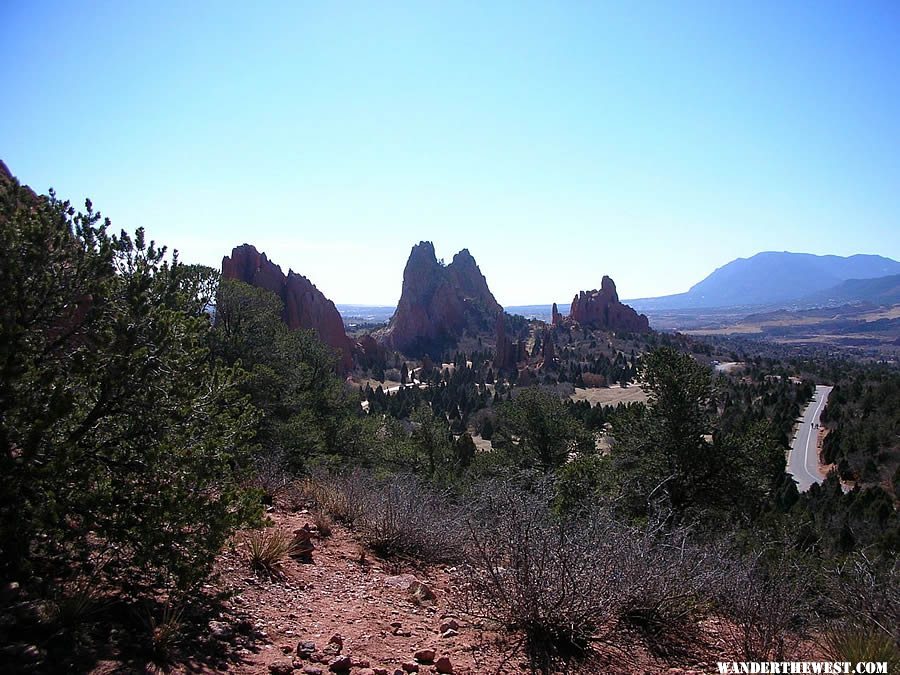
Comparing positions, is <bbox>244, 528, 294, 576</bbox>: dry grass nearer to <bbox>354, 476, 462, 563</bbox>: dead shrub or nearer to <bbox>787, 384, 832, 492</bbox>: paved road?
<bbox>354, 476, 462, 563</bbox>: dead shrub

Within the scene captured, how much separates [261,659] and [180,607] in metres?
0.78

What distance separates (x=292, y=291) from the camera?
74562mm

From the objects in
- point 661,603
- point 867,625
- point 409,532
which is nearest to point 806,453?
point 867,625

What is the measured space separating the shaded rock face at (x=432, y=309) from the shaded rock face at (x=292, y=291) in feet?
110

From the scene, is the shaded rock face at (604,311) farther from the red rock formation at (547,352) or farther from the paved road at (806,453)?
the paved road at (806,453)

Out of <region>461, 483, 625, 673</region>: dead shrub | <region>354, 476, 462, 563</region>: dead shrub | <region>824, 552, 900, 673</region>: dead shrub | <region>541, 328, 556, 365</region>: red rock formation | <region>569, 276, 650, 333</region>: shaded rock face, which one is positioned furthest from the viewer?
<region>569, 276, 650, 333</region>: shaded rock face

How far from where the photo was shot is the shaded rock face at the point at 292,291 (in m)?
71.2

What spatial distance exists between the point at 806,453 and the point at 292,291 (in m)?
66.0

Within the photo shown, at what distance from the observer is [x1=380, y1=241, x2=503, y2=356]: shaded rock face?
115 m

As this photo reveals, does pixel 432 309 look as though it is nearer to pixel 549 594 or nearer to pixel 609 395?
pixel 609 395

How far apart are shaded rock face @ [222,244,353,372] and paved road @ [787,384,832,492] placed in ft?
171

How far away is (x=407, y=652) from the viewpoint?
4.05m

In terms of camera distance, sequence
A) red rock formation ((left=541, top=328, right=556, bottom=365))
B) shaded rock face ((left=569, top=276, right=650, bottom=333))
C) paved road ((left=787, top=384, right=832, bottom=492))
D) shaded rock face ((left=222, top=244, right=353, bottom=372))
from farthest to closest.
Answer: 1. shaded rock face ((left=569, top=276, right=650, bottom=333))
2. red rock formation ((left=541, top=328, right=556, bottom=365))
3. shaded rock face ((left=222, top=244, right=353, bottom=372))
4. paved road ((left=787, top=384, right=832, bottom=492))

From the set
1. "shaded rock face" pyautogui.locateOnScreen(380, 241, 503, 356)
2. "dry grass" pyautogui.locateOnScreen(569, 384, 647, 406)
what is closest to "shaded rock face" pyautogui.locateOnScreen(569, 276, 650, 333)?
"shaded rock face" pyautogui.locateOnScreen(380, 241, 503, 356)
